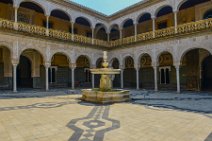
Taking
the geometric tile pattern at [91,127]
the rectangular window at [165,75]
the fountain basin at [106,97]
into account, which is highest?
the rectangular window at [165,75]

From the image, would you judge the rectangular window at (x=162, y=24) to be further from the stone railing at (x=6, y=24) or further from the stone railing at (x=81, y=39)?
the stone railing at (x=6, y=24)

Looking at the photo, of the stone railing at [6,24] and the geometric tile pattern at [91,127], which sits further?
the stone railing at [6,24]

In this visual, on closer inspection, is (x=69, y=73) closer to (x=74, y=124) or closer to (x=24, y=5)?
(x=24, y=5)

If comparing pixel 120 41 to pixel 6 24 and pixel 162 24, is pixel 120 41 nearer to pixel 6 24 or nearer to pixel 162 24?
pixel 162 24

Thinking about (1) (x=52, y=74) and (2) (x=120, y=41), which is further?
(2) (x=120, y=41)

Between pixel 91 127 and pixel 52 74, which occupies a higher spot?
pixel 52 74

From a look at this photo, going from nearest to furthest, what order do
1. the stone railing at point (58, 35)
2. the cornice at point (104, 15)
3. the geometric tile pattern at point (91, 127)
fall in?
1. the geometric tile pattern at point (91, 127)
2. the stone railing at point (58, 35)
3. the cornice at point (104, 15)

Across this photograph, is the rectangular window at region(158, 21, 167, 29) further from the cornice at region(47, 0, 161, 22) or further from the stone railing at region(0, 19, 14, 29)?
the stone railing at region(0, 19, 14, 29)

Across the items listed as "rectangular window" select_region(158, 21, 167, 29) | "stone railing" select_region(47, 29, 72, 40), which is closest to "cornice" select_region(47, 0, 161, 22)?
"stone railing" select_region(47, 29, 72, 40)

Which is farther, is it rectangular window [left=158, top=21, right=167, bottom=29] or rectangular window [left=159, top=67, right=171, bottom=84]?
rectangular window [left=158, top=21, right=167, bottom=29]

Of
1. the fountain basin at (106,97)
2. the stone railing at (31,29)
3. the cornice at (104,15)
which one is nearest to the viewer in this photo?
the fountain basin at (106,97)

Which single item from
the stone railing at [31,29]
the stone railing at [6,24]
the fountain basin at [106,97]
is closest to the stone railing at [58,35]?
the stone railing at [31,29]

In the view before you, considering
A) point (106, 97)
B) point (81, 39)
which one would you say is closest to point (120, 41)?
point (81, 39)

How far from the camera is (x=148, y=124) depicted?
16.6ft
